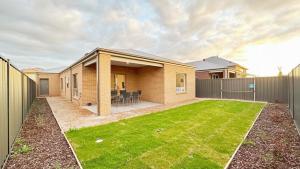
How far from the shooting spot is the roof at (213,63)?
2241 cm

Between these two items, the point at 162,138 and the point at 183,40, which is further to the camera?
the point at 183,40

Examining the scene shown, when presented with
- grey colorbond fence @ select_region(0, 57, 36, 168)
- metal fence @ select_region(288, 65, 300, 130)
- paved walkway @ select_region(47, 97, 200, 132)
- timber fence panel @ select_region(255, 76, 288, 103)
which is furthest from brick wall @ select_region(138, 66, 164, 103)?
grey colorbond fence @ select_region(0, 57, 36, 168)

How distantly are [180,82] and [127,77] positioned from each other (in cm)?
497

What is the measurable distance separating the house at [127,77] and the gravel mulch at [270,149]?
660cm

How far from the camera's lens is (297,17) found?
28.1 ft

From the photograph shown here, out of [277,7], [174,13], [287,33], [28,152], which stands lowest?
[28,152]

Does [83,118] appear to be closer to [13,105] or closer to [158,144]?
[13,105]

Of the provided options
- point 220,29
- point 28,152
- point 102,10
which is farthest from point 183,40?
point 28,152

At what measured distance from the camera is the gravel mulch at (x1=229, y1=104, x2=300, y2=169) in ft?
11.1

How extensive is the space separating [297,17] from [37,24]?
1644cm

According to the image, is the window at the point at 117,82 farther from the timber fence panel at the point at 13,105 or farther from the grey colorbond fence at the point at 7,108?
the grey colorbond fence at the point at 7,108

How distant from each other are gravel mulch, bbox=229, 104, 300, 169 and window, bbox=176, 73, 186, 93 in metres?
8.69

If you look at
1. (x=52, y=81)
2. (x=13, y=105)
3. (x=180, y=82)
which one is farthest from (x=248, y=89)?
(x=52, y=81)

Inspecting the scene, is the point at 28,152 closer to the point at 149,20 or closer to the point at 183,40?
the point at 149,20
